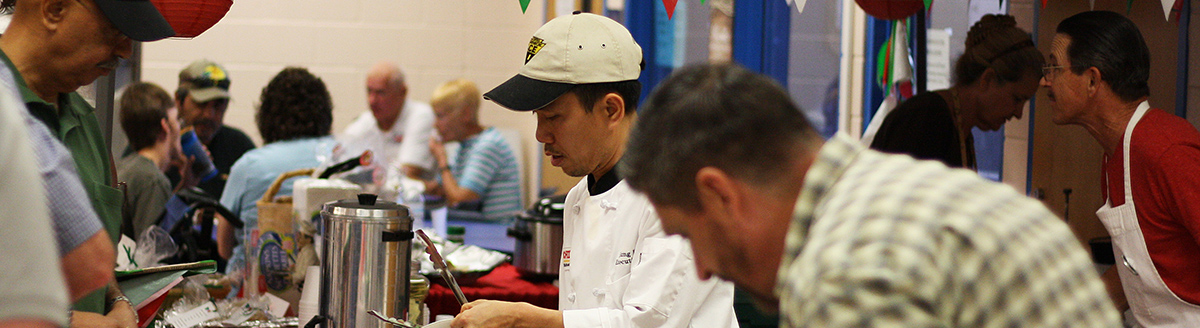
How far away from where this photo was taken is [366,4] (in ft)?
17.9

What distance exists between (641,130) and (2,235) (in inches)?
19.4

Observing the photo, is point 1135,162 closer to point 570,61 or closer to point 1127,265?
point 1127,265

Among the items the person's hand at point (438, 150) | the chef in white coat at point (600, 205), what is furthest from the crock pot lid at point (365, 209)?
the person's hand at point (438, 150)

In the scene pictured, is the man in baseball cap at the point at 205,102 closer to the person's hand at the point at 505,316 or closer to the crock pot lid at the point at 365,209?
the crock pot lid at the point at 365,209

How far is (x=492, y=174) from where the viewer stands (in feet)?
17.1

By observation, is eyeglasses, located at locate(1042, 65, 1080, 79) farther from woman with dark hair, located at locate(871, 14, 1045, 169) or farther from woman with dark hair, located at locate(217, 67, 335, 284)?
woman with dark hair, located at locate(217, 67, 335, 284)

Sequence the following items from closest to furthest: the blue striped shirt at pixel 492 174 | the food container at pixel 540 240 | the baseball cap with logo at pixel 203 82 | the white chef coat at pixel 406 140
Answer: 1. the food container at pixel 540 240
2. the baseball cap with logo at pixel 203 82
3. the blue striped shirt at pixel 492 174
4. the white chef coat at pixel 406 140

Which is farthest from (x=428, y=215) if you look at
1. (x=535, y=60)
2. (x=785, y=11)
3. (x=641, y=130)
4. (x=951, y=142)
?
A: (x=641, y=130)

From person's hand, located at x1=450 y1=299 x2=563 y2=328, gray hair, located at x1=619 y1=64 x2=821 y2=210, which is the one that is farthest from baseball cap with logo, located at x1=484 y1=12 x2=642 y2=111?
gray hair, located at x1=619 y1=64 x2=821 y2=210

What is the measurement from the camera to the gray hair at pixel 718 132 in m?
0.84

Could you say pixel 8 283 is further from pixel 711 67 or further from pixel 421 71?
pixel 421 71

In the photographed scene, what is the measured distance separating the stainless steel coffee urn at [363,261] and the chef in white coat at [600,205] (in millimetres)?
309

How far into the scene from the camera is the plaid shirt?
2.40 feet

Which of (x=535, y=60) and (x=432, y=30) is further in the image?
(x=432, y=30)
